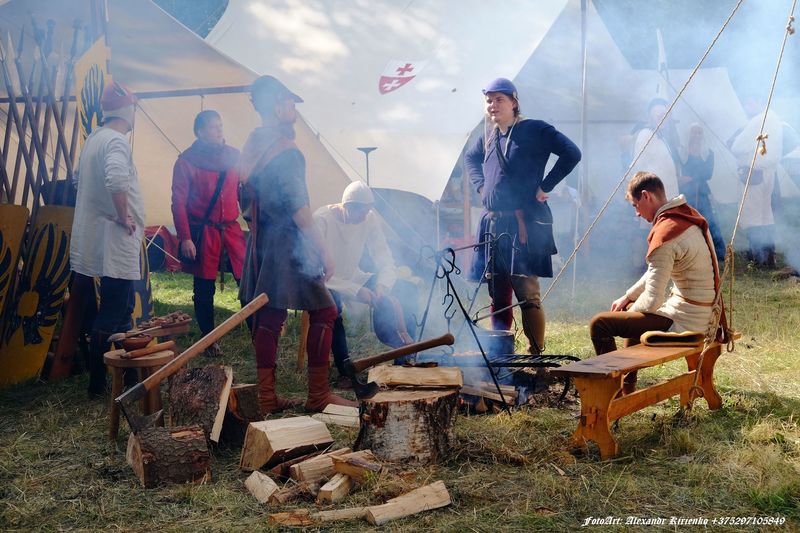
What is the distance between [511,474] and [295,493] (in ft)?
2.80

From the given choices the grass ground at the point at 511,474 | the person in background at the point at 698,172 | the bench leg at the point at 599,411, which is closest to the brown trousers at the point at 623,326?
the grass ground at the point at 511,474

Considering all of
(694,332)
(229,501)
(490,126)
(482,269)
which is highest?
(490,126)

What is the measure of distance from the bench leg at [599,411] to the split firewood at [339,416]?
44.4 inches

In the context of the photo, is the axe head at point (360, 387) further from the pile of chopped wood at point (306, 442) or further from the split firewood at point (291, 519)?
the split firewood at point (291, 519)

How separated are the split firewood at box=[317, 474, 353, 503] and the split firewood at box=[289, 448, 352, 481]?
0.08 meters

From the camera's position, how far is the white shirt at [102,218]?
3932mm

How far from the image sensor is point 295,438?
9.95 ft

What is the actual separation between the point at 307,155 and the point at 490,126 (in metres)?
2.35

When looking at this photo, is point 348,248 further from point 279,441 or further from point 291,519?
point 291,519

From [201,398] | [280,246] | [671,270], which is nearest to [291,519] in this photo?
[201,398]

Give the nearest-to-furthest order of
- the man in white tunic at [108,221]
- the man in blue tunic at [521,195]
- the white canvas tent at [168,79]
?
1. the man in white tunic at [108,221]
2. the man in blue tunic at [521,195]
3. the white canvas tent at [168,79]

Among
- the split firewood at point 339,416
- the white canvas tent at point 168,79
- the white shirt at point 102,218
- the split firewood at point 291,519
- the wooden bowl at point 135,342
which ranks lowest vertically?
the split firewood at point 291,519

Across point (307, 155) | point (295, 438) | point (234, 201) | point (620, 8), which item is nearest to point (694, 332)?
point (295, 438)

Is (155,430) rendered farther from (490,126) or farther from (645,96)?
(645,96)
